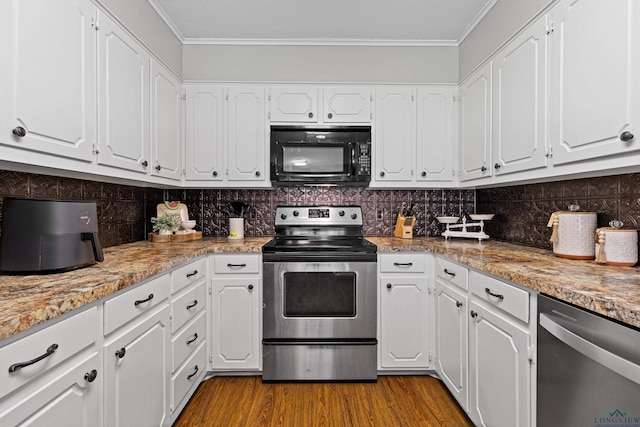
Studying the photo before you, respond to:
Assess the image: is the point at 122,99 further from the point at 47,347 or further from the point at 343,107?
the point at 343,107

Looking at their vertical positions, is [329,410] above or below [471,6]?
below

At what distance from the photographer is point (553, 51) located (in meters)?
1.60

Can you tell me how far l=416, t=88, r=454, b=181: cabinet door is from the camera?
273cm

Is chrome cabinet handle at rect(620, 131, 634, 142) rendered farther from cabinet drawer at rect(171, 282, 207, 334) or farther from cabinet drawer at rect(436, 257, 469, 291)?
cabinet drawer at rect(171, 282, 207, 334)

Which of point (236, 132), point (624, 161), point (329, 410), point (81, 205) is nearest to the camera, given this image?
point (624, 161)

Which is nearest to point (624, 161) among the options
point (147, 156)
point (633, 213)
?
point (633, 213)

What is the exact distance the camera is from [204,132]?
8.86ft

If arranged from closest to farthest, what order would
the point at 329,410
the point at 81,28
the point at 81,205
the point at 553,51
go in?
the point at 81,205 → the point at 81,28 → the point at 553,51 → the point at 329,410

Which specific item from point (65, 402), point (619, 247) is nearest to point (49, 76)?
point (65, 402)

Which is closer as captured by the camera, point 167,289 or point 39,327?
point 39,327

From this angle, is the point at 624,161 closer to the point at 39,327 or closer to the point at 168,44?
the point at 39,327

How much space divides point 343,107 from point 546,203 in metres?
1.56

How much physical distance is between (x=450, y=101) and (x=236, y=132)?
173 cm

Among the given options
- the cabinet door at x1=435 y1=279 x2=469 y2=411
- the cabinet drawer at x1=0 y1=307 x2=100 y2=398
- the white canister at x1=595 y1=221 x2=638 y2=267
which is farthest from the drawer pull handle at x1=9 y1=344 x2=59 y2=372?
the white canister at x1=595 y1=221 x2=638 y2=267
